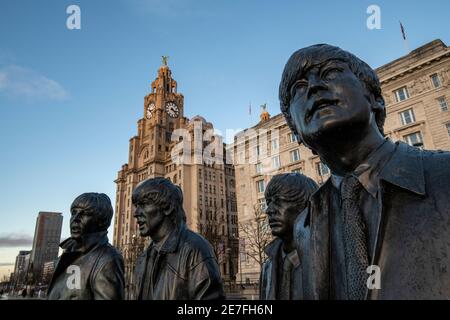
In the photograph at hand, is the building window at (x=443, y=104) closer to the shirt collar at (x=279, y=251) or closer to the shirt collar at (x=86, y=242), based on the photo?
the shirt collar at (x=279, y=251)

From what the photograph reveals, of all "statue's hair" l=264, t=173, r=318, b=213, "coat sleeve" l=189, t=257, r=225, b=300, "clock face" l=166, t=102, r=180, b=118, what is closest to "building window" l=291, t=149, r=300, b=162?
"statue's hair" l=264, t=173, r=318, b=213

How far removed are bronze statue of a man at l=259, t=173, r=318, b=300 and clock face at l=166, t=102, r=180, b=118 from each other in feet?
240

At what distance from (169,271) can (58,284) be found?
A: 166cm

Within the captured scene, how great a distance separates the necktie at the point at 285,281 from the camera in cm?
262

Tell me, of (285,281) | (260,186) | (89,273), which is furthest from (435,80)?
(89,273)

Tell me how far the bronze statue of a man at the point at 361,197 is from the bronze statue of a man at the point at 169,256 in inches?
64.9

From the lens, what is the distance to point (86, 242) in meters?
3.79

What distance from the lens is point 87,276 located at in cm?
348

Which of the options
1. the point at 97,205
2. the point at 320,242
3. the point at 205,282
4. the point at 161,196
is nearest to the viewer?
the point at 320,242

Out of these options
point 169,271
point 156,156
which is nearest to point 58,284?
point 169,271

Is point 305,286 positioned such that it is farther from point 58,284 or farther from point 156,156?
point 156,156

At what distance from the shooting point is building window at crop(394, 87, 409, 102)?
2451 cm

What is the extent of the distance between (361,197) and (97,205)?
3.53 metres

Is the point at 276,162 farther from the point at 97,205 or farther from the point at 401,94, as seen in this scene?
the point at 97,205
